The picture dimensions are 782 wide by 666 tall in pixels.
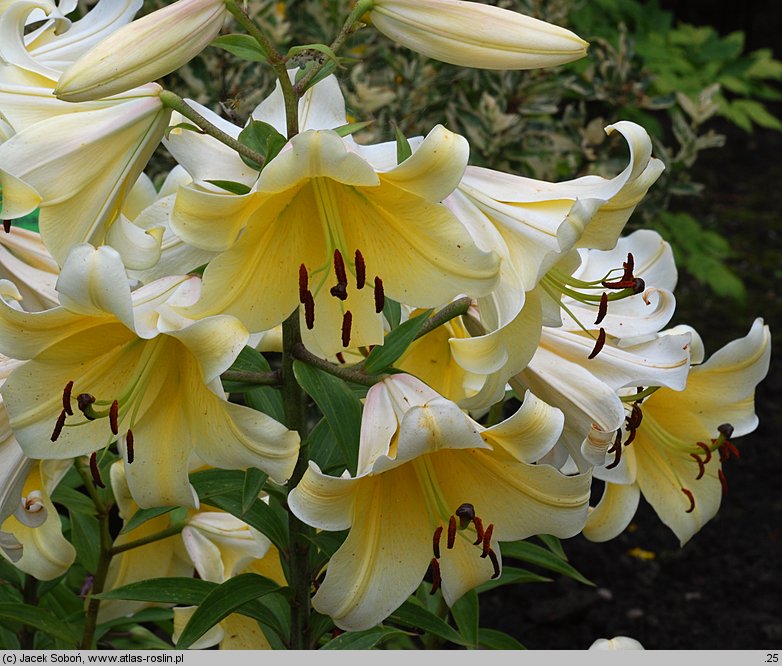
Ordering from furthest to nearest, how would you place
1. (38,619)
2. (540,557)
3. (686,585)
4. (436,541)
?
(686,585), (540,557), (38,619), (436,541)

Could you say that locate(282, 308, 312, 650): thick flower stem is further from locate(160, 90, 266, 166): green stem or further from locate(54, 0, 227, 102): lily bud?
locate(54, 0, 227, 102): lily bud

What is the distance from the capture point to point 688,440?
1.44m

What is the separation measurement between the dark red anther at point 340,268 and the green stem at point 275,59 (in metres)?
0.14

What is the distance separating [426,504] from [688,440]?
0.47 meters

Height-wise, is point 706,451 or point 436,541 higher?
point 436,541

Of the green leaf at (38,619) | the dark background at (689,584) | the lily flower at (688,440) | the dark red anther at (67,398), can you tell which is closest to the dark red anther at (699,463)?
the lily flower at (688,440)

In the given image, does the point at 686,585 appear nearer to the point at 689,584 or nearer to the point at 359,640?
the point at 689,584

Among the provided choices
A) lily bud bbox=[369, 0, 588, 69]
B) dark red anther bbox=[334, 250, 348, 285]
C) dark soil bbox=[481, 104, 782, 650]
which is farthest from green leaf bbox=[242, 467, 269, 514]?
dark soil bbox=[481, 104, 782, 650]

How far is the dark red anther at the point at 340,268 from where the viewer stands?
107 centimetres

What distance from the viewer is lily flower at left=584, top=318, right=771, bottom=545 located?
139 cm

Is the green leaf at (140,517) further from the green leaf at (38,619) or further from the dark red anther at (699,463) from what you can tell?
the dark red anther at (699,463)

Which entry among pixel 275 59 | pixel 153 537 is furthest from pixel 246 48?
pixel 153 537
